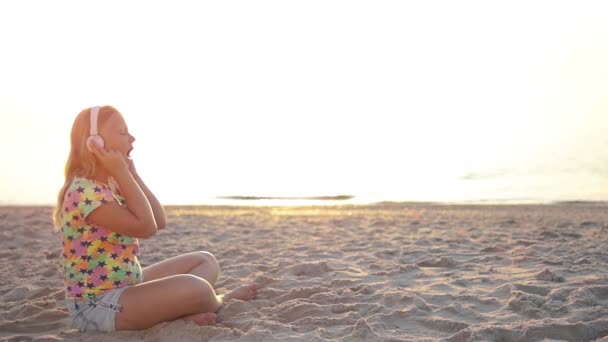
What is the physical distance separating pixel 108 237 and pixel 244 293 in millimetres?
1217

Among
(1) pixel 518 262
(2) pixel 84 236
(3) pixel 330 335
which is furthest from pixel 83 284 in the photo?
(1) pixel 518 262

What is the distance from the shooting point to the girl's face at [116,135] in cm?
301

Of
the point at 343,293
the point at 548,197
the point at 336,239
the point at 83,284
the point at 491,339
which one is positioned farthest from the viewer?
the point at 548,197

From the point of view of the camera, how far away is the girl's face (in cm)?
301

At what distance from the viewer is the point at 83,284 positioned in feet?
10.1

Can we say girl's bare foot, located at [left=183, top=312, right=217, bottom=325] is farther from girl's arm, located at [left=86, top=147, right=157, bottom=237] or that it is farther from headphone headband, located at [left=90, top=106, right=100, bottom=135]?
headphone headband, located at [left=90, top=106, right=100, bottom=135]

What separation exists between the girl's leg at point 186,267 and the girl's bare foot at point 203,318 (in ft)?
1.66

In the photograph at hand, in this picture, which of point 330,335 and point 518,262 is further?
point 518,262

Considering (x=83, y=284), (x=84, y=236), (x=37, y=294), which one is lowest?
(x=37, y=294)

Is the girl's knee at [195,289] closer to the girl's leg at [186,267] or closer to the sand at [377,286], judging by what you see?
the sand at [377,286]

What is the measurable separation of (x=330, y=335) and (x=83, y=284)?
150 cm

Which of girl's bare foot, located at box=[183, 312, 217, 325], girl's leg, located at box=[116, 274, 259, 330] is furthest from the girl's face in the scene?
girl's bare foot, located at box=[183, 312, 217, 325]

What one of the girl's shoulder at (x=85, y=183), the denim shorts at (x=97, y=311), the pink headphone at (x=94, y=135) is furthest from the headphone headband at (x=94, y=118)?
the denim shorts at (x=97, y=311)

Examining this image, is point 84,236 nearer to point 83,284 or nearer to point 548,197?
point 83,284
